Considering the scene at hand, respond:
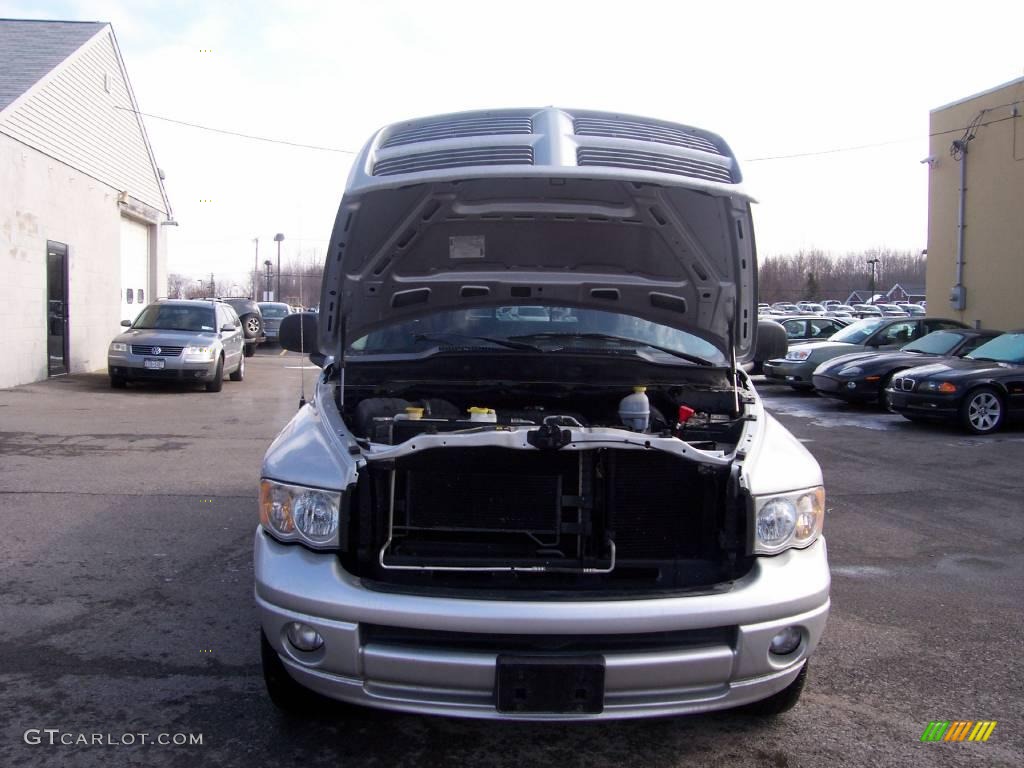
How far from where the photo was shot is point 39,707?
11.5 ft

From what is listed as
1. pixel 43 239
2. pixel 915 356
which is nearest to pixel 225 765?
pixel 915 356

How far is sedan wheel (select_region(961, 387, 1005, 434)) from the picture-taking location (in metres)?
11.4

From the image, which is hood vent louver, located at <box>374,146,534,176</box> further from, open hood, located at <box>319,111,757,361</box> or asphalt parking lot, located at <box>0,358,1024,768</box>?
asphalt parking lot, located at <box>0,358,1024,768</box>

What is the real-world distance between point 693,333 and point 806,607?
72.6 inches

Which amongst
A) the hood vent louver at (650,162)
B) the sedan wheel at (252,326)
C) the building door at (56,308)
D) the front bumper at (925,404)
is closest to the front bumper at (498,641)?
the hood vent louver at (650,162)

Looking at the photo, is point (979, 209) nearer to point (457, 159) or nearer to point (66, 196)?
point (66, 196)

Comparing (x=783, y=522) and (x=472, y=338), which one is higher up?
(x=472, y=338)

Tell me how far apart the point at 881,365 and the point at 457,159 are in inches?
458

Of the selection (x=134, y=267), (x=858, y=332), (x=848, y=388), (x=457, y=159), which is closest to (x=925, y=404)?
(x=848, y=388)

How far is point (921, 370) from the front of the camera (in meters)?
11.9

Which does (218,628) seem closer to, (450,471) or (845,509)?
(450,471)

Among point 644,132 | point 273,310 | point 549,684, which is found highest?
point 644,132

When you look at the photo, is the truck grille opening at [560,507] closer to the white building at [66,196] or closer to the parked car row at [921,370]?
the parked car row at [921,370]

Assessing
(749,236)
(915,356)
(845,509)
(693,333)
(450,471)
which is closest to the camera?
(450,471)
